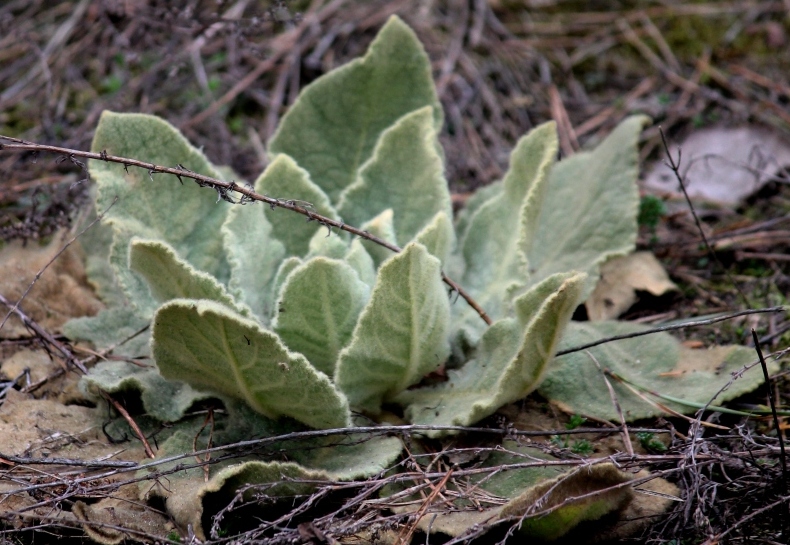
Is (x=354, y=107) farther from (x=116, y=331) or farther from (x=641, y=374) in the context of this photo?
(x=641, y=374)

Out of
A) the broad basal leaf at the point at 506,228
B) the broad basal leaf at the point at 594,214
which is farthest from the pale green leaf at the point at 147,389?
the broad basal leaf at the point at 594,214

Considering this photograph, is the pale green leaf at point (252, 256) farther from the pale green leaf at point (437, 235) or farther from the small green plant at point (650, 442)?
the small green plant at point (650, 442)

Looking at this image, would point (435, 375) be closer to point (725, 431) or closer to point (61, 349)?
point (725, 431)

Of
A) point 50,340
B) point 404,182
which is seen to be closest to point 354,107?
point 404,182

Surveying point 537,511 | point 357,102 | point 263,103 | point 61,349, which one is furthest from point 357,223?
point 263,103

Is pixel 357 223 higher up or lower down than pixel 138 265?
lower down
